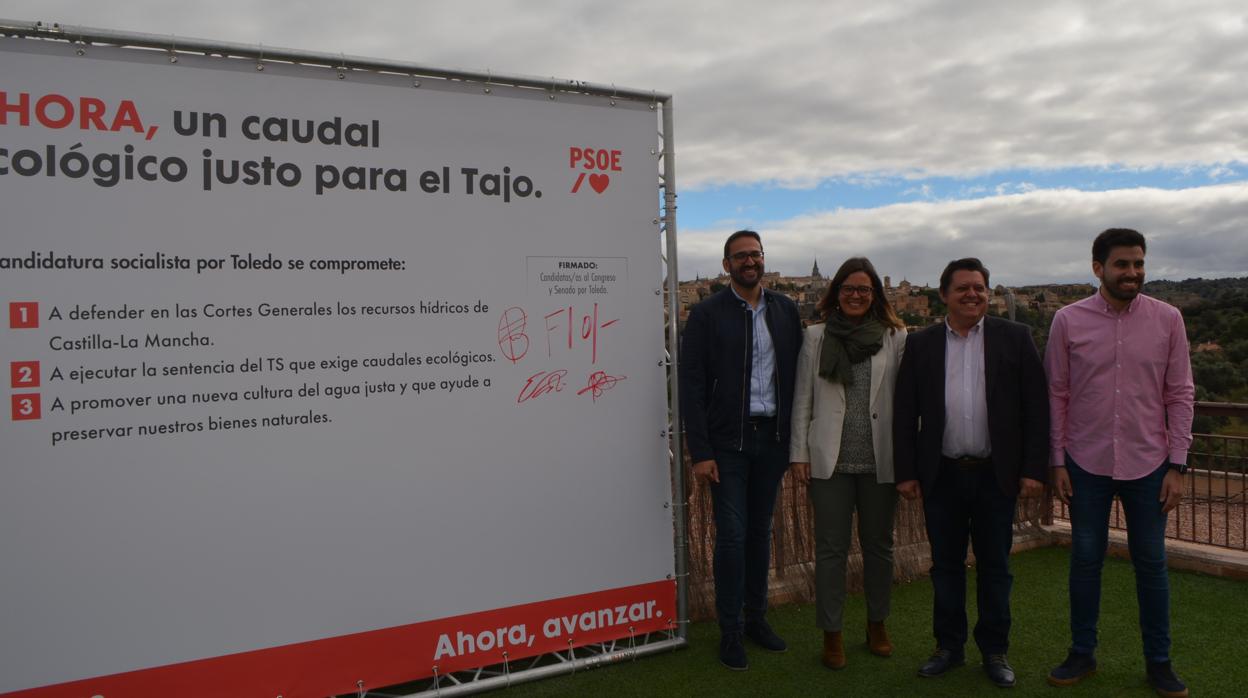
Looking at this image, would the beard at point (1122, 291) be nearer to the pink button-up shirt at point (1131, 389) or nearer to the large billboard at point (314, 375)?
the pink button-up shirt at point (1131, 389)

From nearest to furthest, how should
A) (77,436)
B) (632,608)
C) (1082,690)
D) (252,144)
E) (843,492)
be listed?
1. (77,436)
2. (252,144)
3. (1082,690)
4. (843,492)
5. (632,608)

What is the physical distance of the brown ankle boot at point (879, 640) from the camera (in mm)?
3637

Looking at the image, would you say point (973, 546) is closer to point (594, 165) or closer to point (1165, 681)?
point (1165, 681)

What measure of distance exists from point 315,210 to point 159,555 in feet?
4.74

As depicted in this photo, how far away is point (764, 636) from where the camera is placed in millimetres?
3768

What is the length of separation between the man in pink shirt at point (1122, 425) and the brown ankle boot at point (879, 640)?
2.24 ft

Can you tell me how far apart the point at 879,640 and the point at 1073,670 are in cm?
80

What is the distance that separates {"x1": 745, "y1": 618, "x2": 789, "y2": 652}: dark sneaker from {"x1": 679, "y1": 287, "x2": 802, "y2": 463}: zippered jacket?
92cm

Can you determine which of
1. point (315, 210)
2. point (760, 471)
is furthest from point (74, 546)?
point (760, 471)

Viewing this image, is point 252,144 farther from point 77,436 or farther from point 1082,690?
point 1082,690

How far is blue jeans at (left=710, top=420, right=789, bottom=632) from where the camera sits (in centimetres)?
356

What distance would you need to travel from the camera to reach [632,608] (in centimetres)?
374
